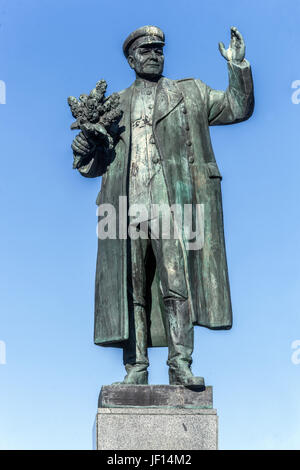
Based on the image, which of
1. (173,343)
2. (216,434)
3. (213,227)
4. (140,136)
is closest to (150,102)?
(140,136)

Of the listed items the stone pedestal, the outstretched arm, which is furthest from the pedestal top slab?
the outstretched arm

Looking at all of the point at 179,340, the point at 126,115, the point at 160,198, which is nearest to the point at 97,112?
the point at 126,115

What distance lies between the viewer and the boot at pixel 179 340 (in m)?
15.3

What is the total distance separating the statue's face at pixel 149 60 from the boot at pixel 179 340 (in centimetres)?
300

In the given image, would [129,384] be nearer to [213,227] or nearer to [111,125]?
[213,227]

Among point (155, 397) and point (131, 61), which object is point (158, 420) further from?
point (131, 61)

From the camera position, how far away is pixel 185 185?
16016 millimetres

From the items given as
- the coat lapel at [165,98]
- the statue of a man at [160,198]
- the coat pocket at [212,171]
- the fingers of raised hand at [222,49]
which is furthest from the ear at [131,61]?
the coat pocket at [212,171]

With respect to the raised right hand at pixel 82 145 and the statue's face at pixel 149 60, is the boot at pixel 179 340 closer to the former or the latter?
the raised right hand at pixel 82 145

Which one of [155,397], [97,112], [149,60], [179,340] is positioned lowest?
[155,397]

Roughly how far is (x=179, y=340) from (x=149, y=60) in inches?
143

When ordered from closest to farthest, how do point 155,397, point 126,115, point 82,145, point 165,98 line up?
point 155,397, point 82,145, point 165,98, point 126,115

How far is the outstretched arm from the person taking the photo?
52.7ft

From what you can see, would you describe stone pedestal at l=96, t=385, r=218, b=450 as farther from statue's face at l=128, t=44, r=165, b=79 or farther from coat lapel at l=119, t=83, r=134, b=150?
statue's face at l=128, t=44, r=165, b=79
